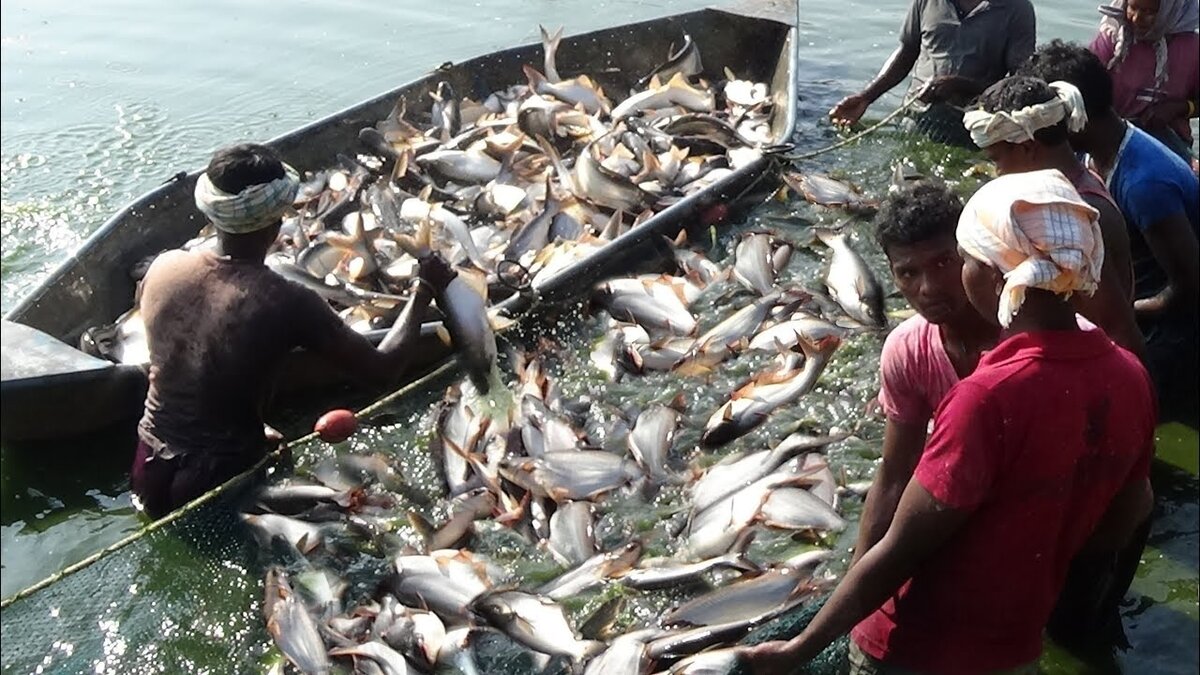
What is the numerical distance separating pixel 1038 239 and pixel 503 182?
6.57 metres

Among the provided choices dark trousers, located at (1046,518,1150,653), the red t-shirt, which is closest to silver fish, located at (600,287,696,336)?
dark trousers, located at (1046,518,1150,653)

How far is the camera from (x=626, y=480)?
5238 mm

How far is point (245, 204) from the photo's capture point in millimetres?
4629

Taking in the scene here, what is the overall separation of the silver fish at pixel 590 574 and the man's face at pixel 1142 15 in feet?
15.2

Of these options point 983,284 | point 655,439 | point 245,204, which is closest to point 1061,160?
point 983,284

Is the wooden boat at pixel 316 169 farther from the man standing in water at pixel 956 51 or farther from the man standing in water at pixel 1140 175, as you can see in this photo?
the man standing in water at pixel 1140 175

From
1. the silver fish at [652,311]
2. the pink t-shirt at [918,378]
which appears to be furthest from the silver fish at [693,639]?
the silver fish at [652,311]

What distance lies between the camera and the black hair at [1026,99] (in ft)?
12.9

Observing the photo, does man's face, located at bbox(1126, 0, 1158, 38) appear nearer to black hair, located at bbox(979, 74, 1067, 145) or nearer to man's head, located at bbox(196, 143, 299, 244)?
black hair, located at bbox(979, 74, 1067, 145)

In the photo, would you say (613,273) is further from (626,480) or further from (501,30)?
(501,30)

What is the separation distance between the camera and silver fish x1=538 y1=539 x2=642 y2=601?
180 inches

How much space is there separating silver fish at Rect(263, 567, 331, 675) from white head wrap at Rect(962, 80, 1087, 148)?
3308 millimetres

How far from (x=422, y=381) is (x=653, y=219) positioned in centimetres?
234

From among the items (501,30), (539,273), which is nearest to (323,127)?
(539,273)
